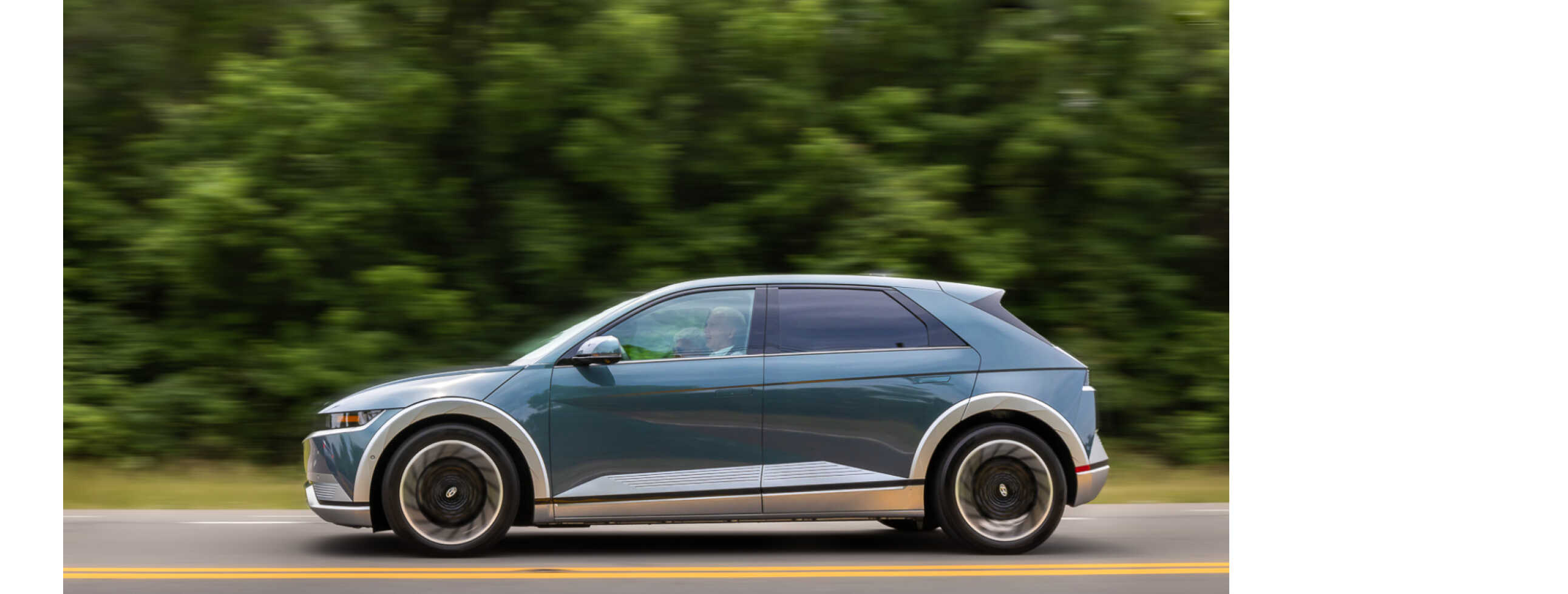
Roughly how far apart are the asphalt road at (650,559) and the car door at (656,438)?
1.14 ft

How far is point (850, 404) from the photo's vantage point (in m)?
6.60

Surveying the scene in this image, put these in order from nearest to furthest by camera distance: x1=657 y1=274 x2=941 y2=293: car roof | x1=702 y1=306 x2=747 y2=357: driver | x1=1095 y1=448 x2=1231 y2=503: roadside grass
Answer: x1=702 y1=306 x2=747 y2=357: driver
x1=657 y1=274 x2=941 y2=293: car roof
x1=1095 y1=448 x2=1231 y2=503: roadside grass

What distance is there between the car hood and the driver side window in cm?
65

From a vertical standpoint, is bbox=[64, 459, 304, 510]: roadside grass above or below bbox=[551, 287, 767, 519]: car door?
below

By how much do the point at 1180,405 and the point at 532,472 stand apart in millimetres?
7206

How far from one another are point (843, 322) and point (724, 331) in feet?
2.16

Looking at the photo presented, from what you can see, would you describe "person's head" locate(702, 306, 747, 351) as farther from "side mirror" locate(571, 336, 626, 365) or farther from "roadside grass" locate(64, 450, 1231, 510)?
"roadside grass" locate(64, 450, 1231, 510)

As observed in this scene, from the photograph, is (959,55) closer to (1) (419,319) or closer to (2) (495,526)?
(1) (419,319)

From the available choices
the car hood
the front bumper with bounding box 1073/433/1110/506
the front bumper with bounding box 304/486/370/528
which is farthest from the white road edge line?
the front bumper with bounding box 1073/433/1110/506

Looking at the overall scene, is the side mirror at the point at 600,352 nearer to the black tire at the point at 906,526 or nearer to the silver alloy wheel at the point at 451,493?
the silver alloy wheel at the point at 451,493

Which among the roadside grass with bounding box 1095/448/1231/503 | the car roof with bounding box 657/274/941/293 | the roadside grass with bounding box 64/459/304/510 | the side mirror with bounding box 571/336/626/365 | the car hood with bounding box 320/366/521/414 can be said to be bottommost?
the roadside grass with bounding box 1095/448/1231/503

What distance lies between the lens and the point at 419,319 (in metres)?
11.1

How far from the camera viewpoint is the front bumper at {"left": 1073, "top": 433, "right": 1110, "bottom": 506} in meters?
6.77

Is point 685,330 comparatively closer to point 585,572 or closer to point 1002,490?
A: point 585,572
